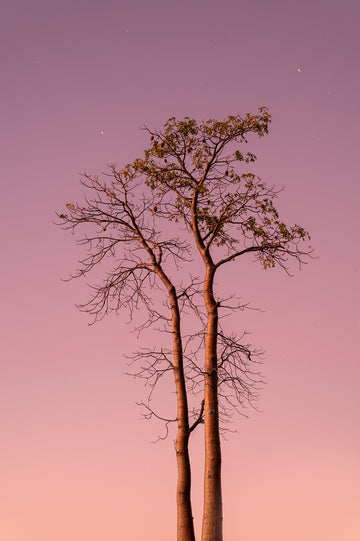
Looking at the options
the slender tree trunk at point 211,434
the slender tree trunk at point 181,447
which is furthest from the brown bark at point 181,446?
the slender tree trunk at point 211,434

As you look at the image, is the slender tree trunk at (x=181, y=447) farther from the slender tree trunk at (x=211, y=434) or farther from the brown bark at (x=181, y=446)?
the slender tree trunk at (x=211, y=434)

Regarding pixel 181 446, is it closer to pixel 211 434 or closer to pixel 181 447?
pixel 181 447

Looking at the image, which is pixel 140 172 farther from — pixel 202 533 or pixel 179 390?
pixel 202 533

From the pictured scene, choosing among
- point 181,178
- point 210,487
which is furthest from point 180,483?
point 181,178

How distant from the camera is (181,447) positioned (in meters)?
17.6

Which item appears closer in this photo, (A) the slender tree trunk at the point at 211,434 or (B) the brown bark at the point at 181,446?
(A) the slender tree trunk at the point at 211,434

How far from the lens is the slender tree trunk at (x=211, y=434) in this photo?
16516 mm

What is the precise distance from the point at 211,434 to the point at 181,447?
88cm

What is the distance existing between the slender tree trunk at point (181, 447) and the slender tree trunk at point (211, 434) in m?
0.60

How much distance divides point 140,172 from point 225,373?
5.73 metres

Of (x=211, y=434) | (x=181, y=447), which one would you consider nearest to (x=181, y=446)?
(x=181, y=447)

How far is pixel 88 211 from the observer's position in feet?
65.1

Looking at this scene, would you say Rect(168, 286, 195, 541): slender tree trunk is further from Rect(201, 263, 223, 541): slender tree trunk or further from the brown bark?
Rect(201, 263, 223, 541): slender tree trunk

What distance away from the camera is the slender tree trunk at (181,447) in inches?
673
